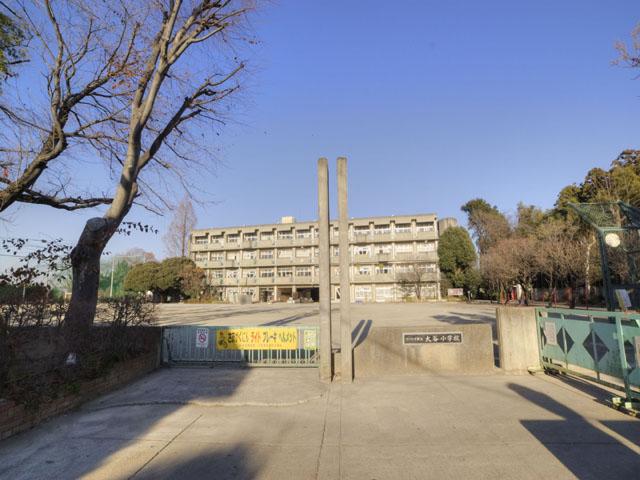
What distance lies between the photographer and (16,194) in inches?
332

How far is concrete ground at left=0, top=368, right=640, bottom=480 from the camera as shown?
12.1 ft

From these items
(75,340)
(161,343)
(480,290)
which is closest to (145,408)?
(75,340)

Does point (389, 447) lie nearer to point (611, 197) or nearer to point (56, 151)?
point (56, 151)

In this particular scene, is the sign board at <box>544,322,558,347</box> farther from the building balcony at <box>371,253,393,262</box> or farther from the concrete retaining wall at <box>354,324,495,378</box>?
the building balcony at <box>371,253,393,262</box>

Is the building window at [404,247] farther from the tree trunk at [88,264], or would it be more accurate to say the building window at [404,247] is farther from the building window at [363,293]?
the tree trunk at [88,264]

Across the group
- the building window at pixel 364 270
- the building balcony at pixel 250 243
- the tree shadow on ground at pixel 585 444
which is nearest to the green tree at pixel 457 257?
the building window at pixel 364 270

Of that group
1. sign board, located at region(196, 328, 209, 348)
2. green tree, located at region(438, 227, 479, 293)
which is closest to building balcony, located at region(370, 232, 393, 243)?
green tree, located at region(438, 227, 479, 293)

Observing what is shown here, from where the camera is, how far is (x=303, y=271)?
6256 centimetres

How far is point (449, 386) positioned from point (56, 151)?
10448mm

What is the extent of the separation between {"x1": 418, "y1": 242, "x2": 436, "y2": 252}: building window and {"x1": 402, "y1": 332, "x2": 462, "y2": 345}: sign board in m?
52.5

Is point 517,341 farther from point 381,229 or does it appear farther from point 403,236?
point 381,229

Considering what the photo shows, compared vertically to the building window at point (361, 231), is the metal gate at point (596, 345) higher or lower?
lower

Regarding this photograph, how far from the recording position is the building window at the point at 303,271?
62156 mm

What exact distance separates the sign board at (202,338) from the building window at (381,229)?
5370 centimetres
